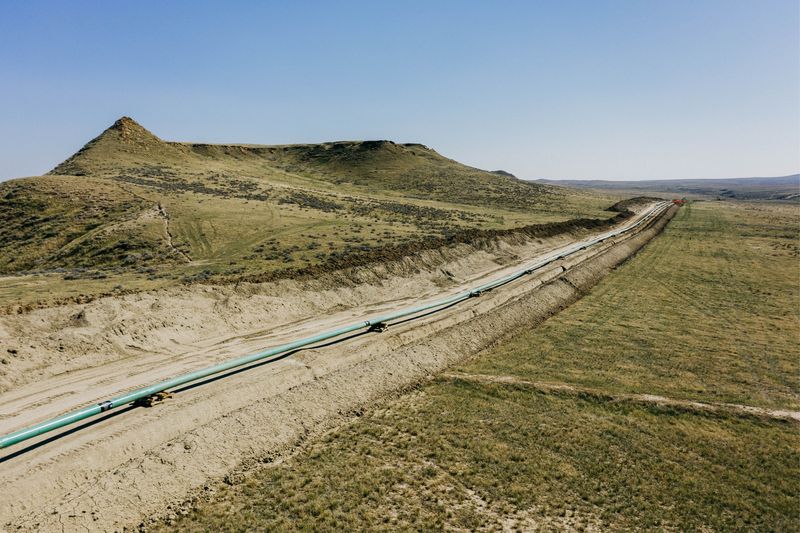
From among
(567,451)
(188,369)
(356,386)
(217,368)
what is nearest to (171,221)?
(188,369)

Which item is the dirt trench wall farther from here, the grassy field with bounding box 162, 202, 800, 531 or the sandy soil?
the grassy field with bounding box 162, 202, 800, 531

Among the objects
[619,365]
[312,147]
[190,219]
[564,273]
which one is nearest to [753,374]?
[619,365]

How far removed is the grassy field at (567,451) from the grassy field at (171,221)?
77.2ft

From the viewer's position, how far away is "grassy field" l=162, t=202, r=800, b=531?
14703 mm

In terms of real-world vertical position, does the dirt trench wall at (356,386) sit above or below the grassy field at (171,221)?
below

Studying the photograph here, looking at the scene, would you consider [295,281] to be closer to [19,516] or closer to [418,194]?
[19,516]

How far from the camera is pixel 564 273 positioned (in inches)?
1945

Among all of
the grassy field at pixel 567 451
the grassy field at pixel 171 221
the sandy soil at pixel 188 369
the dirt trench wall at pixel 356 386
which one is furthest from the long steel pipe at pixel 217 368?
the grassy field at pixel 171 221

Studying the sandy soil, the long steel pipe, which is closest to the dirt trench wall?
the sandy soil

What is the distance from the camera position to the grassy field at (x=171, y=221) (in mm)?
40125

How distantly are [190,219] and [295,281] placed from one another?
28342mm

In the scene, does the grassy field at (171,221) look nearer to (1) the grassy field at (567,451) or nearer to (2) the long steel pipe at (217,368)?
(2) the long steel pipe at (217,368)

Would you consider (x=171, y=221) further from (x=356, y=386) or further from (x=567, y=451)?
(x=567, y=451)

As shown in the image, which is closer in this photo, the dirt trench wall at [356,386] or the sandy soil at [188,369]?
the sandy soil at [188,369]
